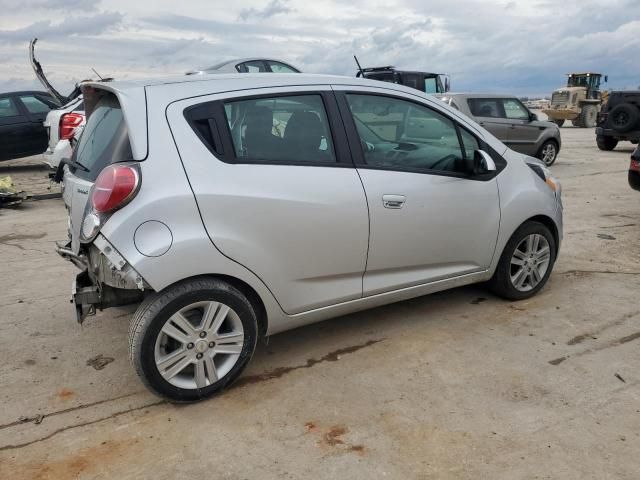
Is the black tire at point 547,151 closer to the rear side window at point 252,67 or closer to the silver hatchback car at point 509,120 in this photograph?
the silver hatchback car at point 509,120

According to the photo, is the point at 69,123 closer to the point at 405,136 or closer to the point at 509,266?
the point at 405,136

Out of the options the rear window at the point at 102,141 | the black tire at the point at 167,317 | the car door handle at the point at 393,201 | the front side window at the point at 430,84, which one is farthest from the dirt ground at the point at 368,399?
the front side window at the point at 430,84

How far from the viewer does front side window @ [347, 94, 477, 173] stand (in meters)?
3.40

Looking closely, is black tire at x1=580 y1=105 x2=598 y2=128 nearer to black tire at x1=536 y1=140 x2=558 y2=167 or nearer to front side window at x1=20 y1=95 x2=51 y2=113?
black tire at x1=536 y1=140 x2=558 y2=167

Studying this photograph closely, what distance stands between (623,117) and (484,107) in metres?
5.56

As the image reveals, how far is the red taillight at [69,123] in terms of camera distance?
27.7 feet

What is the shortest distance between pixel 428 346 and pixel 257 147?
5.63ft

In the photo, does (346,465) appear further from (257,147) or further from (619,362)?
(619,362)

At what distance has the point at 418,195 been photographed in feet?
11.4

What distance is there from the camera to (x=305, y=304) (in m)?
3.21

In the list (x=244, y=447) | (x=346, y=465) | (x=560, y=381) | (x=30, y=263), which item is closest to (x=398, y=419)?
(x=346, y=465)

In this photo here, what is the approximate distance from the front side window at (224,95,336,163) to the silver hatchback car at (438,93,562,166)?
8.62m

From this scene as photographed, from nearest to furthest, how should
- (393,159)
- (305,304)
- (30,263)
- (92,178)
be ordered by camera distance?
1. (92,178)
2. (305,304)
3. (393,159)
4. (30,263)

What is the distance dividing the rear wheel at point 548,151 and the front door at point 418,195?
30.2 feet
